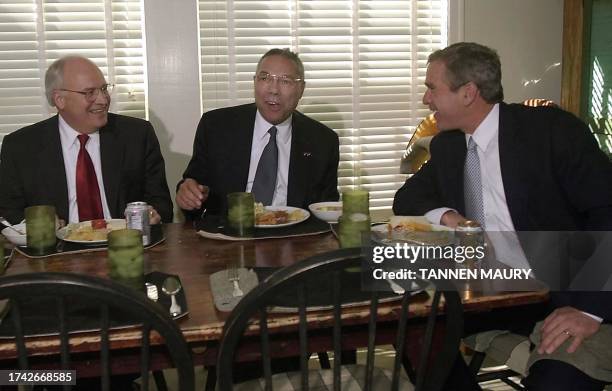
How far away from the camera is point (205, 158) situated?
296 centimetres

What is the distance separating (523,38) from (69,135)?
8.15 ft

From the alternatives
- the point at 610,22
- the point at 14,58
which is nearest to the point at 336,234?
the point at 14,58

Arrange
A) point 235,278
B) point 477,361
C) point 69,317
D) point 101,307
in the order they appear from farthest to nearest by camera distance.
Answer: point 477,361 → point 235,278 → point 69,317 → point 101,307

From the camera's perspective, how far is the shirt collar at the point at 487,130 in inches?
89.2

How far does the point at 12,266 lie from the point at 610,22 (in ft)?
10.2

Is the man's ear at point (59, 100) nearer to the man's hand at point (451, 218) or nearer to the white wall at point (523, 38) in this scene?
the man's hand at point (451, 218)

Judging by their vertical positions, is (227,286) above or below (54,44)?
below

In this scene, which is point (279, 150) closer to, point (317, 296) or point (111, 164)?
point (111, 164)

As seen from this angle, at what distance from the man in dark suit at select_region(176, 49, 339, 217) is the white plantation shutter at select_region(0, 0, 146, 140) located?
724mm

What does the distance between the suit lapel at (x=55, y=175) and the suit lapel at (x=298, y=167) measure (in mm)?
884

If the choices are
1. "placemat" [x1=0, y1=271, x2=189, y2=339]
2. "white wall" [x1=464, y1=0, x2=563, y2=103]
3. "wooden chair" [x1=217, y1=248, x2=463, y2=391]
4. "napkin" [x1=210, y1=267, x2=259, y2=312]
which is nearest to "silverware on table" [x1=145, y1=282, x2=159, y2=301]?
"placemat" [x1=0, y1=271, x2=189, y2=339]

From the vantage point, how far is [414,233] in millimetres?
1938

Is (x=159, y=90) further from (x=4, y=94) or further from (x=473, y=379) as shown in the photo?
(x=473, y=379)

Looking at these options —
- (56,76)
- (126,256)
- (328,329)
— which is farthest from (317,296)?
(56,76)
